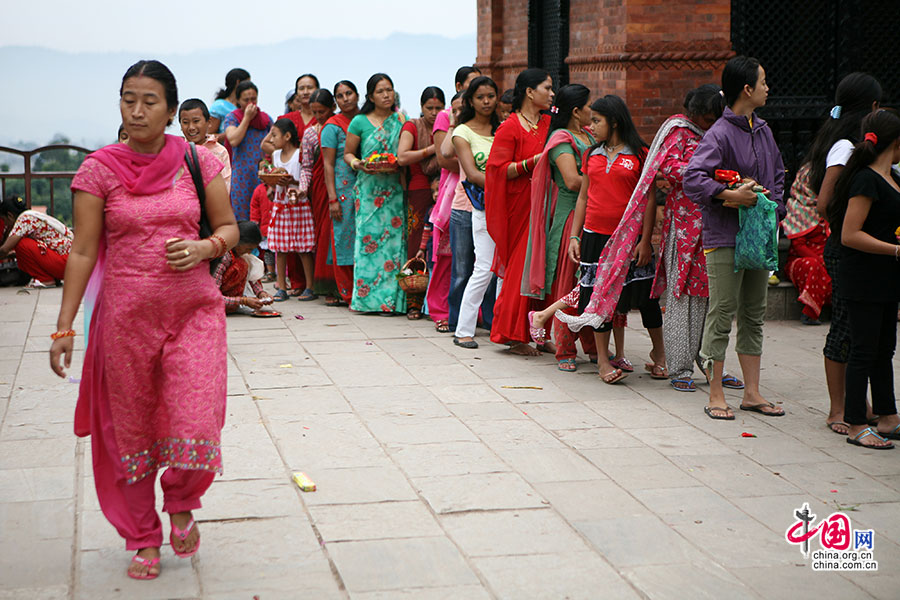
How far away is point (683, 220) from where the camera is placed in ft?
20.6

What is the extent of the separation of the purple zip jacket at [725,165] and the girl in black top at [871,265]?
1.66 feet

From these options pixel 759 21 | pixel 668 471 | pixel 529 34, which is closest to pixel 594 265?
pixel 668 471

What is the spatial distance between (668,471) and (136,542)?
2.48m

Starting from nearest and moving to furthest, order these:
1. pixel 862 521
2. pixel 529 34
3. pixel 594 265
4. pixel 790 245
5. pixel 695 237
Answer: pixel 862 521 → pixel 695 237 → pixel 594 265 → pixel 790 245 → pixel 529 34

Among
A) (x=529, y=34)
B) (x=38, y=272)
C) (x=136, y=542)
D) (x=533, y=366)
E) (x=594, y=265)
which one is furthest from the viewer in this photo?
(x=529, y=34)

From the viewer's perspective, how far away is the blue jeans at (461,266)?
325 inches

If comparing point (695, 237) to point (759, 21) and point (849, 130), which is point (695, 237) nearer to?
point (849, 130)

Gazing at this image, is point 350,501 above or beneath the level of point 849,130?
beneath

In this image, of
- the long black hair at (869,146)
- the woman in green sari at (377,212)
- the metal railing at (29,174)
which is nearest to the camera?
the long black hair at (869,146)

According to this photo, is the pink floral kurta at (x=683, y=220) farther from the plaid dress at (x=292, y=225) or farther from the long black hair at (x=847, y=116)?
the plaid dress at (x=292, y=225)

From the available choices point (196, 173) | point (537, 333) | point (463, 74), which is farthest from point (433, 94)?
point (196, 173)

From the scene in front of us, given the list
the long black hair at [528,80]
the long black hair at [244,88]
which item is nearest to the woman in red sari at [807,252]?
the long black hair at [528,80]

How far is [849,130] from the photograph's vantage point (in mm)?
5664

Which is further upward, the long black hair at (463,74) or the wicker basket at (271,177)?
the long black hair at (463,74)
